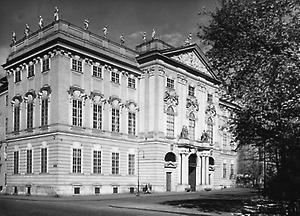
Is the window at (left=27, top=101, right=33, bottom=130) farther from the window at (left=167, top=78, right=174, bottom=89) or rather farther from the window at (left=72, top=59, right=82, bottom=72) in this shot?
the window at (left=167, top=78, right=174, bottom=89)

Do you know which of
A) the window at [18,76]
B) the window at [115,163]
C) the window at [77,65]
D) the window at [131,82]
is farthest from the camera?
the window at [131,82]

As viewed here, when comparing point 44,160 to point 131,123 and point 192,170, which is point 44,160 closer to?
point 131,123

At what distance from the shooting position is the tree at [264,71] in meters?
19.3

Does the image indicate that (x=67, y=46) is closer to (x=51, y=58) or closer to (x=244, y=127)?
(x=51, y=58)

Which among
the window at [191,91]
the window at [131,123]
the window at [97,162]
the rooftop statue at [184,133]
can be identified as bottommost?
the window at [97,162]

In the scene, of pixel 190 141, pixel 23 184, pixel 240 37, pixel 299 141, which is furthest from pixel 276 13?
pixel 190 141

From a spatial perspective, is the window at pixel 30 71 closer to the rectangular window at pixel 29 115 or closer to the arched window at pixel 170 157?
the rectangular window at pixel 29 115

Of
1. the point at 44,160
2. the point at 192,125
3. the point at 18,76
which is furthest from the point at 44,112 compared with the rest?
the point at 192,125

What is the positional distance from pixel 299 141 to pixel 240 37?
298 inches

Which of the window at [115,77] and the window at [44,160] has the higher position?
the window at [115,77]

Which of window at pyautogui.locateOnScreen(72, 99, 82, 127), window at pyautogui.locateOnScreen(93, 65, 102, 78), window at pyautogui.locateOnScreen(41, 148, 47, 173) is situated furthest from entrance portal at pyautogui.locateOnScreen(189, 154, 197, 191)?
window at pyautogui.locateOnScreen(41, 148, 47, 173)

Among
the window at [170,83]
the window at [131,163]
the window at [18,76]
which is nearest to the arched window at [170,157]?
the window at [131,163]

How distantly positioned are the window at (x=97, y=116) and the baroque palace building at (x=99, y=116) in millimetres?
120

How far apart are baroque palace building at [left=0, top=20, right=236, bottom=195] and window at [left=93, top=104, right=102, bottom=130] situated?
0.39ft
